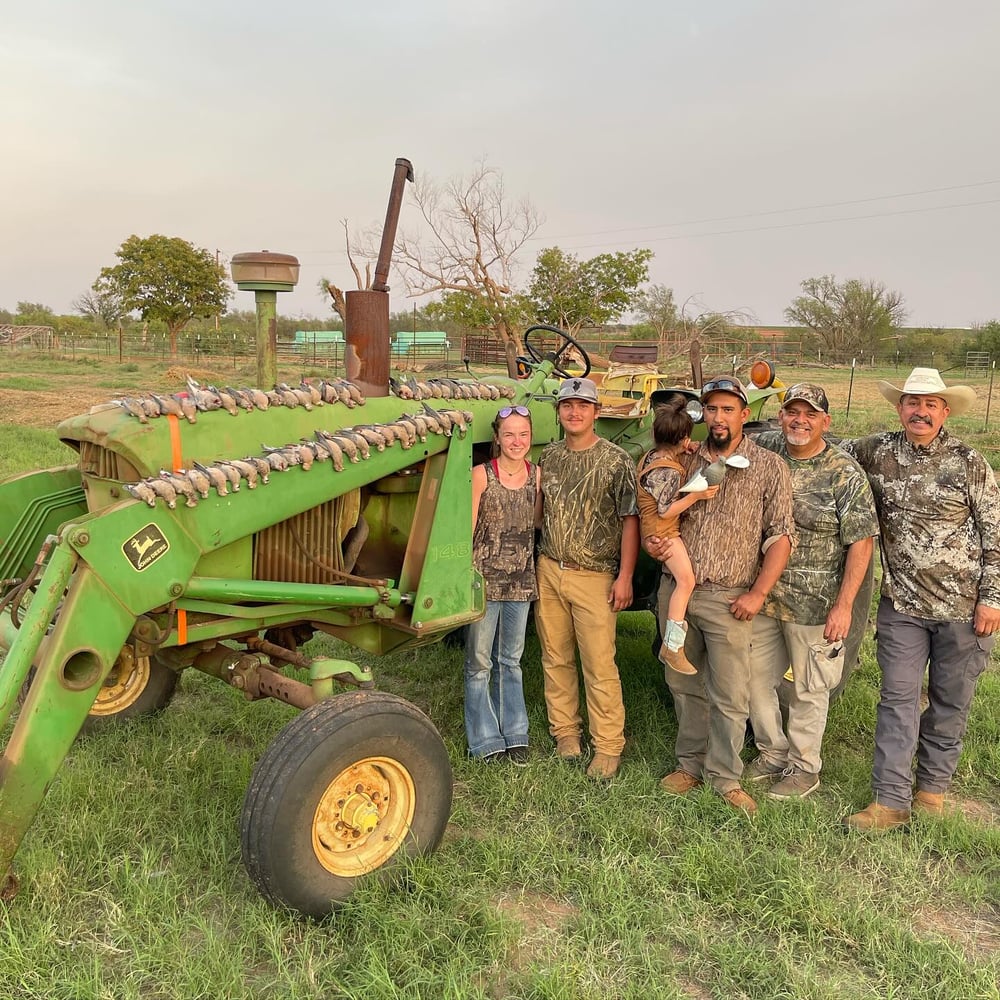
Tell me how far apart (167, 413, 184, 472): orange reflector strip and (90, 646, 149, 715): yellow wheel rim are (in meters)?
1.60

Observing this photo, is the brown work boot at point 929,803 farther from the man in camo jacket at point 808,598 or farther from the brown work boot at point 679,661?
the brown work boot at point 679,661

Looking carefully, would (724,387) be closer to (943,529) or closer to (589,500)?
(589,500)

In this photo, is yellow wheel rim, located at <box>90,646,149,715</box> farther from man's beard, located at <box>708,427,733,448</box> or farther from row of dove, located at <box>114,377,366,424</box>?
man's beard, located at <box>708,427,733,448</box>

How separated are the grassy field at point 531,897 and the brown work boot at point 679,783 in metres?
0.07

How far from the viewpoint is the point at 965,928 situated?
2689mm

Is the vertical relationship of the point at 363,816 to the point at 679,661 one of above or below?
below

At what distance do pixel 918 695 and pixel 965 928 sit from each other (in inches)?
35.9

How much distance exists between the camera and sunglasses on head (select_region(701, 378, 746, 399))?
3256mm

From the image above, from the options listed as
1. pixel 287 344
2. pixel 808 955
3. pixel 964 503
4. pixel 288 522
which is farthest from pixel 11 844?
pixel 287 344

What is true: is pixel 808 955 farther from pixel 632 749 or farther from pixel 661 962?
pixel 632 749

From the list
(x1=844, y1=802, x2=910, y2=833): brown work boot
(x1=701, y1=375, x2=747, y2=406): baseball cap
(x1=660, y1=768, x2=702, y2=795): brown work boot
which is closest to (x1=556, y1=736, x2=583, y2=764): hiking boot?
(x1=660, y1=768, x2=702, y2=795): brown work boot

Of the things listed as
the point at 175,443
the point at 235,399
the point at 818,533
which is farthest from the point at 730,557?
the point at 175,443

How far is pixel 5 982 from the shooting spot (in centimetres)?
222

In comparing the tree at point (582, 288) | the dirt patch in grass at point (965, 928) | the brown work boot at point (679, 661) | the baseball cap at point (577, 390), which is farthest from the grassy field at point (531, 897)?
the tree at point (582, 288)
